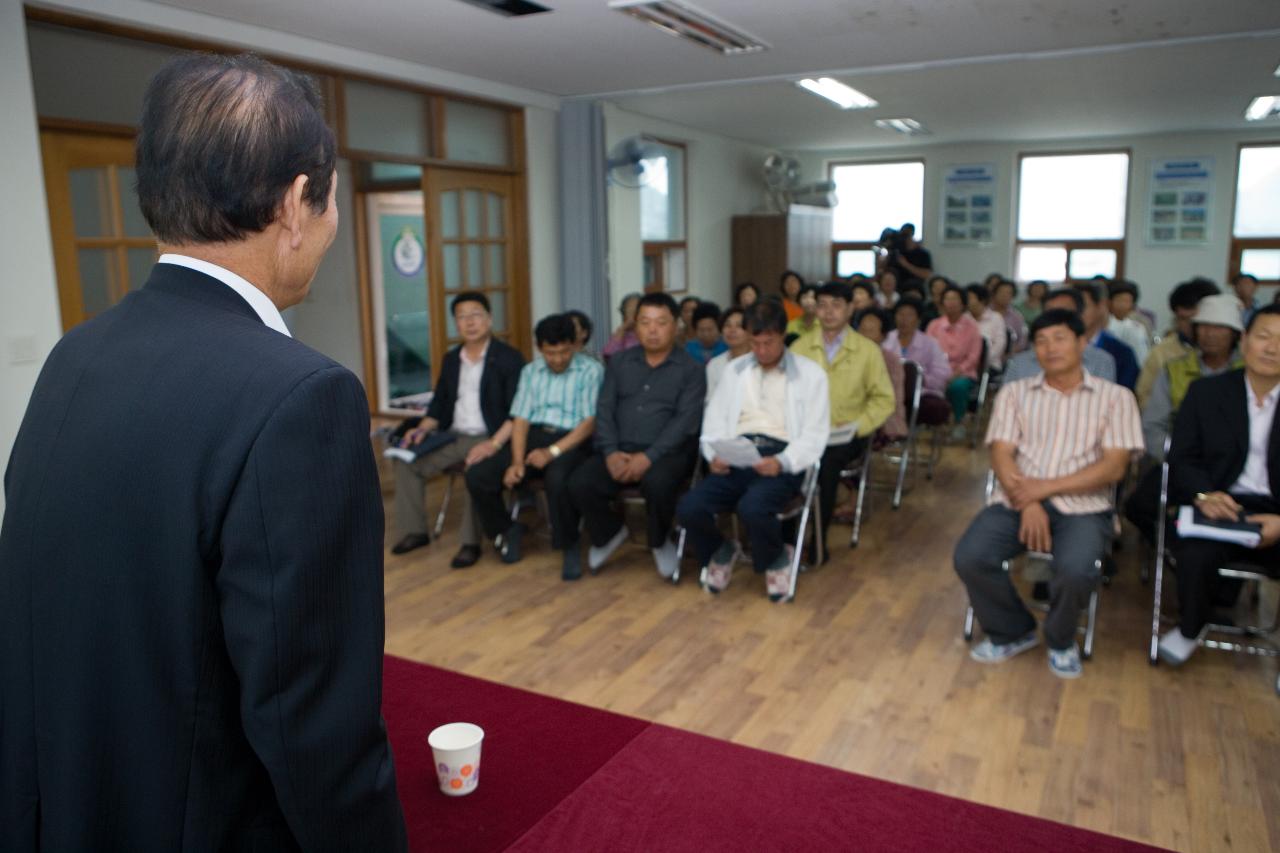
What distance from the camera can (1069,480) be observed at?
3.48 metres

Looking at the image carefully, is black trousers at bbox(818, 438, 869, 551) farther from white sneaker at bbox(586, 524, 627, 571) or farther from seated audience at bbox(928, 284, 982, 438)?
seated audience at bbox(928, 284, 982, 438)

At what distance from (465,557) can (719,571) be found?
127 cm

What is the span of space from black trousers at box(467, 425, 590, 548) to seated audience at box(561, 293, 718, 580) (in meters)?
0.05

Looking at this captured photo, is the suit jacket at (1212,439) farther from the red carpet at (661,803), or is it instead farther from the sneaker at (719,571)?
the sneaker at (719,571)

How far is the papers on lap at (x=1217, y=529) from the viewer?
316cm

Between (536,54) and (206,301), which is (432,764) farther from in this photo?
(536,54)

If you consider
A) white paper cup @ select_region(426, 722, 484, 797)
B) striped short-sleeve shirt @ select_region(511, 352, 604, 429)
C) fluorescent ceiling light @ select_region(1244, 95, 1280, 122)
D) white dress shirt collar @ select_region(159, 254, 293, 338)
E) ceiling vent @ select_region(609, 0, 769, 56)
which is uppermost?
fluorescent ceiling light @ select_region(1244, 95, 1280, 122)

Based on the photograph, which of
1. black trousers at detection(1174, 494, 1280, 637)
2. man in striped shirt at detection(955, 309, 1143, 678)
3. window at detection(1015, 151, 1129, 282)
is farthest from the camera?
window at detection(1015, 151, 1129, 282)

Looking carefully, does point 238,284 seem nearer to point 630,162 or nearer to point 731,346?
point 731,346

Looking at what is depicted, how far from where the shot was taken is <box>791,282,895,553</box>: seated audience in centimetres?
469

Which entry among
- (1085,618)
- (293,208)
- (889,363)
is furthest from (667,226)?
(293,208)

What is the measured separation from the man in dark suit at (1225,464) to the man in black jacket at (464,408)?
2985 mm

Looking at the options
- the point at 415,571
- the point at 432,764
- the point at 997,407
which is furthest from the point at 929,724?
the point at 415,571

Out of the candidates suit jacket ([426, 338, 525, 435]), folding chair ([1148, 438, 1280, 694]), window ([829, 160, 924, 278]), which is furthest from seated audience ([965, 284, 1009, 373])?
suit jacket ([426, 338, 525, 435])
